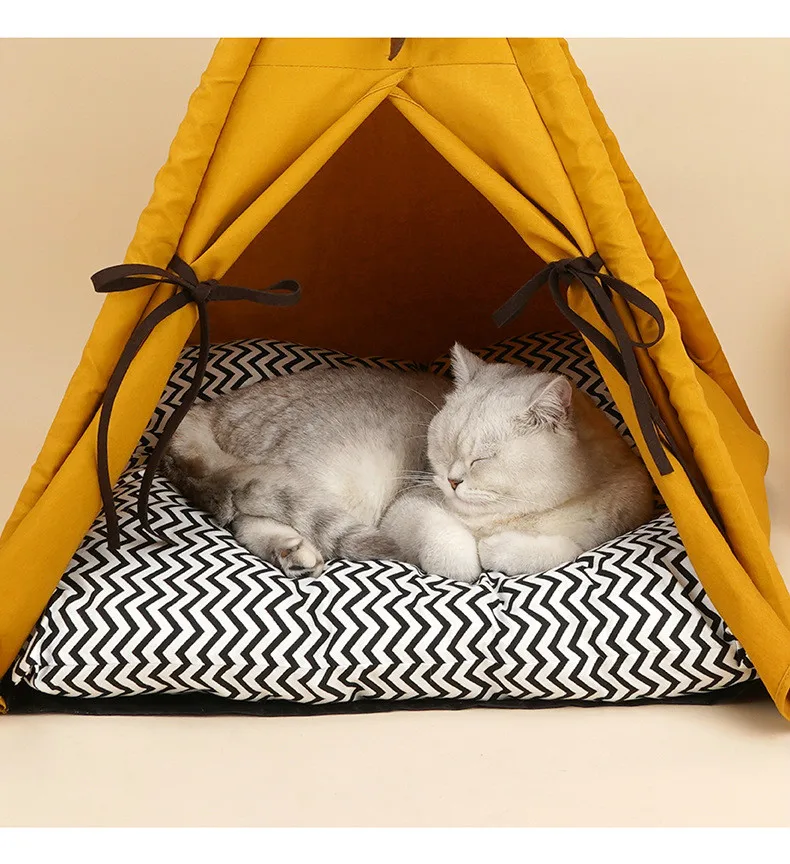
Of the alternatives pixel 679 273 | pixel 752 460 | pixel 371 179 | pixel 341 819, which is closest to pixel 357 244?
pixel 371 179

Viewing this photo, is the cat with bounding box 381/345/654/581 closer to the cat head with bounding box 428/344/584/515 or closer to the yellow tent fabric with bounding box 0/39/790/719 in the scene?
the cat head with bounding box 428/344/584/515

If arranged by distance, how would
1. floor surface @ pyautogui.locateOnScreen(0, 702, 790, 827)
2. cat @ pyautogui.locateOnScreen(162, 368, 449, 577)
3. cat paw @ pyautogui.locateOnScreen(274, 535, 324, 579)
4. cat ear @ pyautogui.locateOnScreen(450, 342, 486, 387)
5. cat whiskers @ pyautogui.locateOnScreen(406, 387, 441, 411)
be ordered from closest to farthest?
floor surface @ pyautogui.locateOnScreen(0, 702, 790, 827)
cat paw @ pyautogui.locateOnScreen(274, 535, 324, 579)
cat @ pyautogui.locateOnScreen(162, 368, 449, 577)
cat ear @ pyautogui.locateOnScreen(450, 342, 486, 387)
cat whiskers @ pyautogui.locateOnScreen(406, 387, 441, 411)

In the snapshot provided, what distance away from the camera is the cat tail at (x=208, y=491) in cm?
217

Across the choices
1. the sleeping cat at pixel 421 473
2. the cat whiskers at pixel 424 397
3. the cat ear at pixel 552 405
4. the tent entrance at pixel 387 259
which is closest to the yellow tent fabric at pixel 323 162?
Answer: the cat ear at pixel 552 405

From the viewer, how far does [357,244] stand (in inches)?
112

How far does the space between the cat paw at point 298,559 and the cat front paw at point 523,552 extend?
33cm

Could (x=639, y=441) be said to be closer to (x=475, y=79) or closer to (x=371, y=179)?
(x=475, y=79)

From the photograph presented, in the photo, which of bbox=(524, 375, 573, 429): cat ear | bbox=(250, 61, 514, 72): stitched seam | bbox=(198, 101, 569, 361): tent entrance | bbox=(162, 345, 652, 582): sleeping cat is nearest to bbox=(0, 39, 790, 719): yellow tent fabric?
bbox=(250, 61, 514, 72): stitched seam

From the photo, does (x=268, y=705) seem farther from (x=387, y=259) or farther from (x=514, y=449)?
(x=387, y=259)

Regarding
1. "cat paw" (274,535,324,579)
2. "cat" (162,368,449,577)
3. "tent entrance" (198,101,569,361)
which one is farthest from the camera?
"tent entrance" (198,101,569,361)

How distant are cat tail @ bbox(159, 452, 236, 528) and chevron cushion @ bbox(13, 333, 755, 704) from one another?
0.82 ft

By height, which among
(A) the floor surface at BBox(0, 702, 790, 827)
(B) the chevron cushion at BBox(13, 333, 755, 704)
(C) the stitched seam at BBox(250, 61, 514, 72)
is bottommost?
(A) the floor surface at BBox(0, 702, 790, 827)

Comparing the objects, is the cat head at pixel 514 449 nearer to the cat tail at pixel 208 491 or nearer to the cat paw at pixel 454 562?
the cat paw at pixel 454 562

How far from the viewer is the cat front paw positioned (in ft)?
6.64
